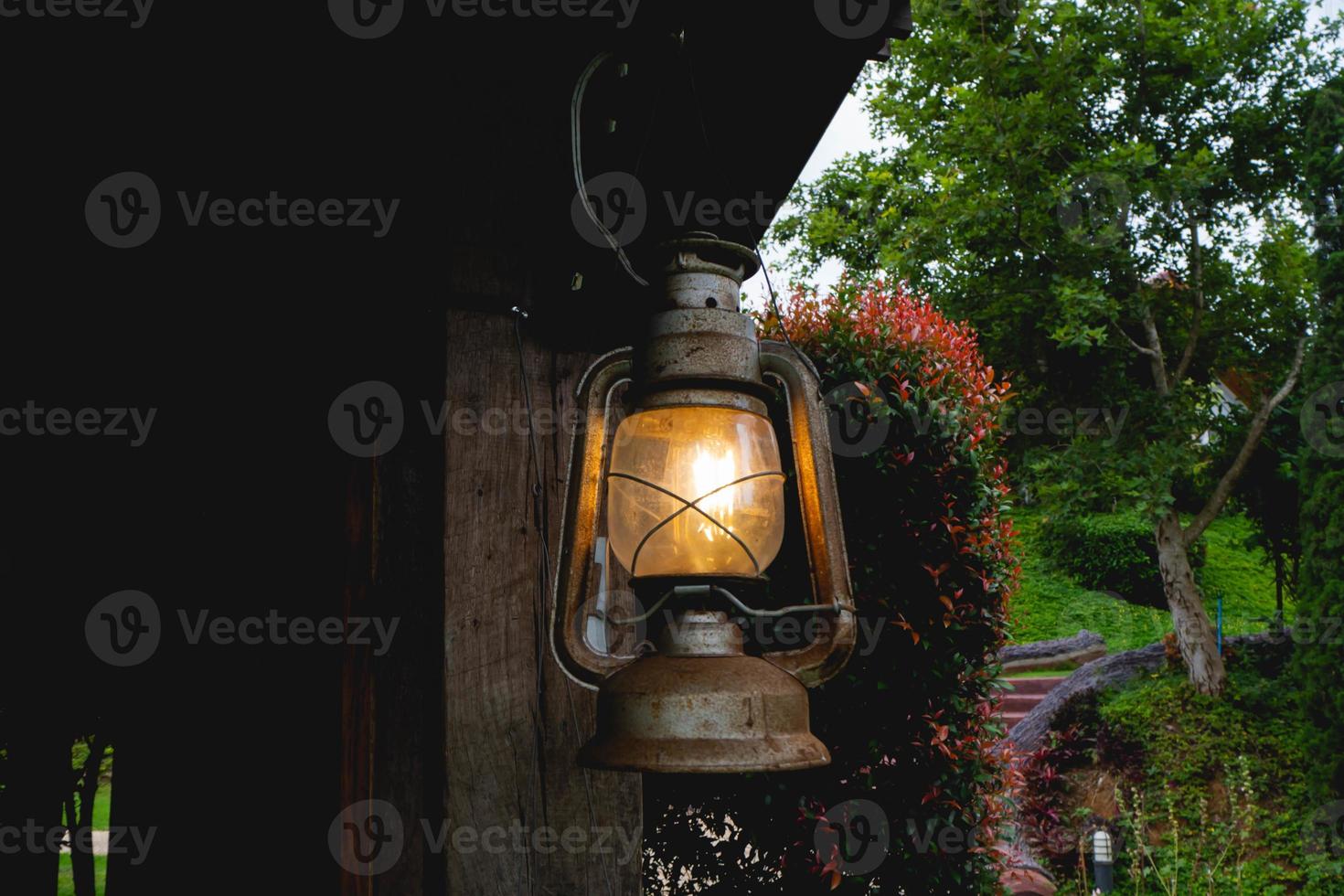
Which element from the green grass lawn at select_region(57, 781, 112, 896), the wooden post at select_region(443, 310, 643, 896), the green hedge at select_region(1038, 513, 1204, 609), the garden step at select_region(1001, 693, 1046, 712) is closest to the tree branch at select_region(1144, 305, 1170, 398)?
the garden step at select_region(1001, 693, 1046, 712)

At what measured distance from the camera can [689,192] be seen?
217 cm

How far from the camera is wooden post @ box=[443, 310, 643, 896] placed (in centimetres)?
149

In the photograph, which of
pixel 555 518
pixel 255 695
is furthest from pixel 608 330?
pixel 255 695

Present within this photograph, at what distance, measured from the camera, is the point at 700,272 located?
1.26 meters

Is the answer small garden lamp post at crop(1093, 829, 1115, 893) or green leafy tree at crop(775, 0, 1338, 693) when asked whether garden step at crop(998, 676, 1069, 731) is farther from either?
small garden lamp post at crop(1093, 829, 1115, 893)

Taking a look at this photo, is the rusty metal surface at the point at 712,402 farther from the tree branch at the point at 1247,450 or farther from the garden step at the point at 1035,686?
the garden step at the point at 1035,686

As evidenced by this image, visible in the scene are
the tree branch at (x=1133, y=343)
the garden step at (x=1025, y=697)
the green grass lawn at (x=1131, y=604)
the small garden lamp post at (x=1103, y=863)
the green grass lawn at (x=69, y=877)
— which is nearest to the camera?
the small garden lamp post at (x=1103, y=863)

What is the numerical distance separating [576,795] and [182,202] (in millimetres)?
1799

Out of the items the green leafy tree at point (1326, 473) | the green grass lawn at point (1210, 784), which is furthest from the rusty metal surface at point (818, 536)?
the green leafy tree at point (1326, 473)

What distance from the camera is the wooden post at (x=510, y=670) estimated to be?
149 cm

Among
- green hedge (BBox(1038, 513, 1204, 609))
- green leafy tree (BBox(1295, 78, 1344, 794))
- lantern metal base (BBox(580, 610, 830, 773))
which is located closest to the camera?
lantern metal base (BBox(580, 610, 830, 773))

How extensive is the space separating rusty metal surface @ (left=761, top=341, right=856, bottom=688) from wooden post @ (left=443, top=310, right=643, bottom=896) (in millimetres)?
518

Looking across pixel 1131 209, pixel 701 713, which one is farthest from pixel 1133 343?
pixel 701 713

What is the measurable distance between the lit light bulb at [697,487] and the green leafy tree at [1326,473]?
708 cm
